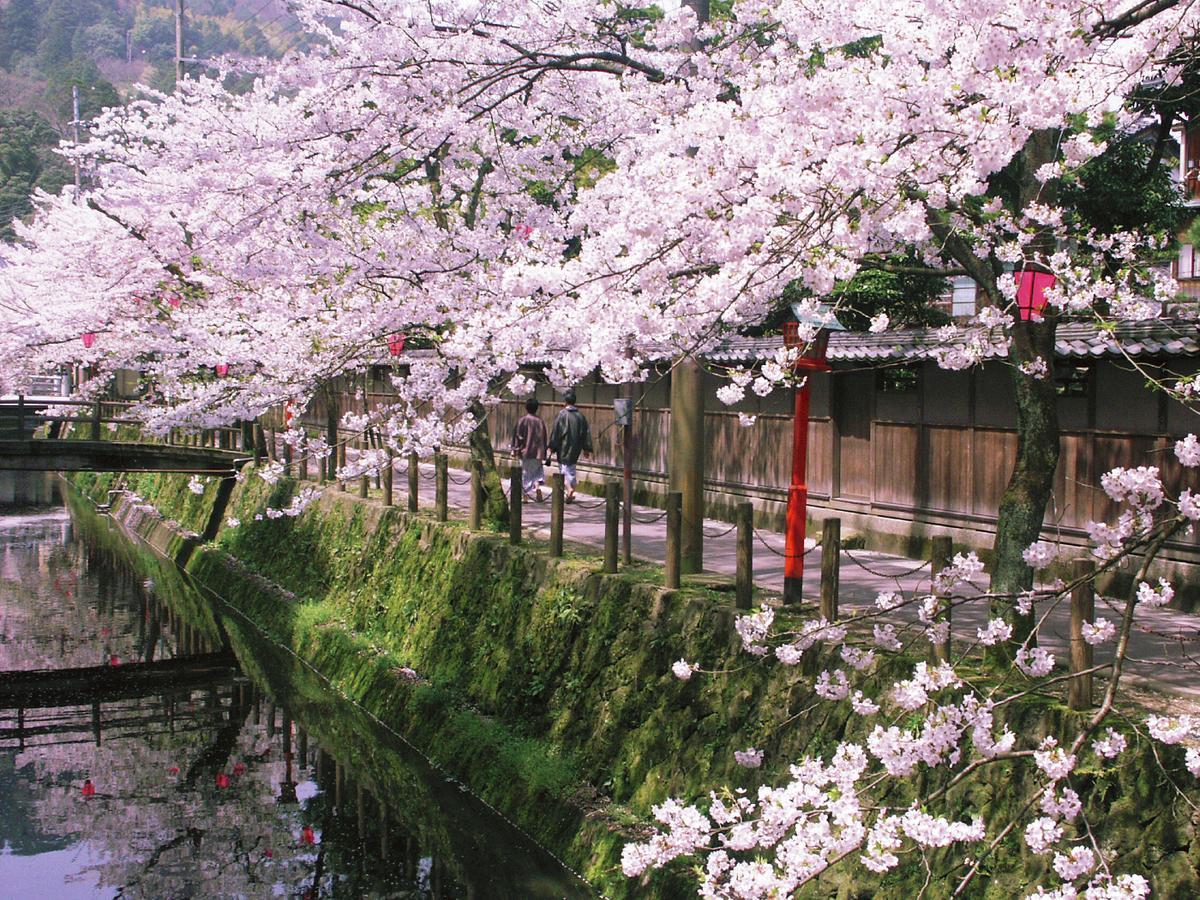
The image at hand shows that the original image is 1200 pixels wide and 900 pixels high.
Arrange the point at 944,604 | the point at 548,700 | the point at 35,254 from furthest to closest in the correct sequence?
the point at 35,254 < the point at 548,700 < the point at 944,604

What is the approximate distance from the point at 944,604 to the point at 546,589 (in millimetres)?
6114

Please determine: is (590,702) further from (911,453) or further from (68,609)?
(68,609)

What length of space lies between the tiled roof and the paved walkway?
1993 millimetres

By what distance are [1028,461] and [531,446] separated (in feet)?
32.6

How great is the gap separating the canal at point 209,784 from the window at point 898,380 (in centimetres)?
662

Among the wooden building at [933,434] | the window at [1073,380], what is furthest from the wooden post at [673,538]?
the window at [1073,380]

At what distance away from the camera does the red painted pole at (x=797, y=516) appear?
28.8ft

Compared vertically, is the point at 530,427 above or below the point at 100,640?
above

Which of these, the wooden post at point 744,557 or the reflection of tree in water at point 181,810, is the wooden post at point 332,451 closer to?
the reflection of tree in water at point 181,810

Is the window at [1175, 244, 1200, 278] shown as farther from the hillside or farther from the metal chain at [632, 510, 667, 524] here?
the hillside

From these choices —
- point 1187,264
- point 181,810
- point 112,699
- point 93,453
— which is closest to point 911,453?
point 181,810

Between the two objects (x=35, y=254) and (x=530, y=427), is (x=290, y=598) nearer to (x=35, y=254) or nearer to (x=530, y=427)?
(x=530, y=427)

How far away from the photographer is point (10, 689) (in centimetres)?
1617

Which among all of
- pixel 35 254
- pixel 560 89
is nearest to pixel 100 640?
pixel 560 89
